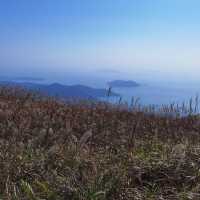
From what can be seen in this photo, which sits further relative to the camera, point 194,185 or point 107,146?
point 107,146

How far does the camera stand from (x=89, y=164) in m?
6.04

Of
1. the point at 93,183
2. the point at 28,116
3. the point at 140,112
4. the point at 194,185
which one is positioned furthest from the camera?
the point at 140,112

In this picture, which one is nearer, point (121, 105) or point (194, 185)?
point (194, 185)

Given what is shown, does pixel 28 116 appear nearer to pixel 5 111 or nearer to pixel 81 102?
pixel 5 111

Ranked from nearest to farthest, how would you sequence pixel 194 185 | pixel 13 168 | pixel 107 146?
pixel 194 185
pixel 13 168
pixel 107 146

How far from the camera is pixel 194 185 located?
18.2 ft

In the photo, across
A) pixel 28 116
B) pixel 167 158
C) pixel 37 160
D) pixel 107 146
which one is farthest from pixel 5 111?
pixel 167 158

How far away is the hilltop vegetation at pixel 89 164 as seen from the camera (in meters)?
5.21

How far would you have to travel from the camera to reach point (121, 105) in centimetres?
1239

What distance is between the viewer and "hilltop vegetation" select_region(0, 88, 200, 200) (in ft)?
17.1

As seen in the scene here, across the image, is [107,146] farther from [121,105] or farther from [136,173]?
[121,105]

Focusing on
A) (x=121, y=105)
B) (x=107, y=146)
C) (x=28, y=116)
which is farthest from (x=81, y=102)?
(x=107, y=146)

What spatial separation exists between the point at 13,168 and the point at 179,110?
259 inches

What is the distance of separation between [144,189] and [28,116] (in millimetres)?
4169
